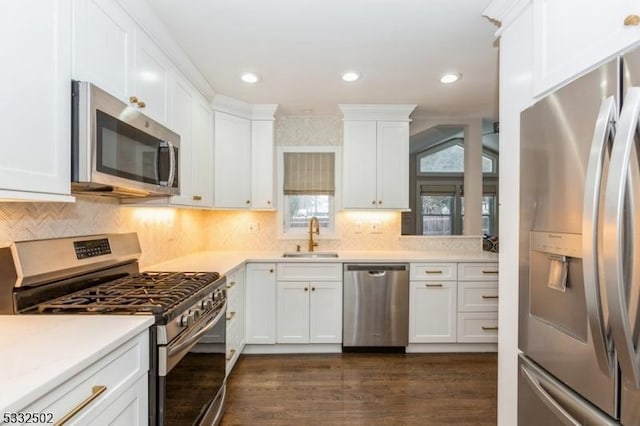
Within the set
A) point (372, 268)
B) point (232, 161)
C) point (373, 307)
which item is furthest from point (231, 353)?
point (232, 161)

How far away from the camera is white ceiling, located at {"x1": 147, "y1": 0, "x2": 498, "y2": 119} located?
6.01 feet

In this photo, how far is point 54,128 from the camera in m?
1.19

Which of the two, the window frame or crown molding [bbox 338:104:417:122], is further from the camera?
the window frame

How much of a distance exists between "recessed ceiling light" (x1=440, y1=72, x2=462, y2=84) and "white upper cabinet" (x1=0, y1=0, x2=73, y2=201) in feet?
7.95

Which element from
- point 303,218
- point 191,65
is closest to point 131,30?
point 191,65

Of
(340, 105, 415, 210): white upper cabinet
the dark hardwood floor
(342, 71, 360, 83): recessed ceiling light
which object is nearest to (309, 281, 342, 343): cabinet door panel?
the dark hardwood floor

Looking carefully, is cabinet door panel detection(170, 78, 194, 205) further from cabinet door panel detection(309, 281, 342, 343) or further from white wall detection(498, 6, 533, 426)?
white wall detection(498, 6, 533, 426)

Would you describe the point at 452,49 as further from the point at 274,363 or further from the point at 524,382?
the point at 274,363

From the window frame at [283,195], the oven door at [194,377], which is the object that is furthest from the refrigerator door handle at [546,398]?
the window frame at [283,195]

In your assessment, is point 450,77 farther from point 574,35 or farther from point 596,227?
point 596,227

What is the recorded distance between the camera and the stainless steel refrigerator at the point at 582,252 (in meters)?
0.83

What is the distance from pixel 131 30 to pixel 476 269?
3.17 m

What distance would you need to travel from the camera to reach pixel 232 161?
327 cm

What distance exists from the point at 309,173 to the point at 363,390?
2.21 metres
